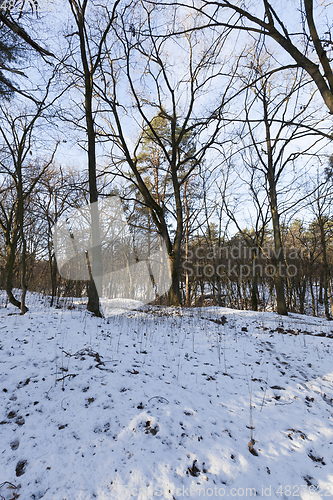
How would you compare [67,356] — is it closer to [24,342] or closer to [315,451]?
[24,342]

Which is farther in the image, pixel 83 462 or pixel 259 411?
pixel 259 411

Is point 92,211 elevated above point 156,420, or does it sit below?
above

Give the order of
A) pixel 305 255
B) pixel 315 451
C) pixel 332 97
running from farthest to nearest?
1. pixel 305 255
2. pixel 332 97
3. pixel 315 451

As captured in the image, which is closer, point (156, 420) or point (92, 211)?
point (156, 420)

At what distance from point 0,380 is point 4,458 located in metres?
1.33

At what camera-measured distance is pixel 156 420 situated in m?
2.59

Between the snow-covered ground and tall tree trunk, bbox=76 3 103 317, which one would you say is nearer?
the snow-covered ground

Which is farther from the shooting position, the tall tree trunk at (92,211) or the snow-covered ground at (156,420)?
the tall tree trunk at (92,211)

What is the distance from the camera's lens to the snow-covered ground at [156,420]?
1924 millimetres

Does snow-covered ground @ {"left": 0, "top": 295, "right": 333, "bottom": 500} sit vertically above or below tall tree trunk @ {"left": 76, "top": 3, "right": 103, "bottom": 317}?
below

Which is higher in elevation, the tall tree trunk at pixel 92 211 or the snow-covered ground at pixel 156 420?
the tall tree trunk at pixel 92 211

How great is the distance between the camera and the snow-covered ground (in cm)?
192

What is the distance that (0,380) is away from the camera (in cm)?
298

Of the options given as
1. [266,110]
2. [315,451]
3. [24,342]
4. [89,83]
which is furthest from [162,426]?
[266,110]
